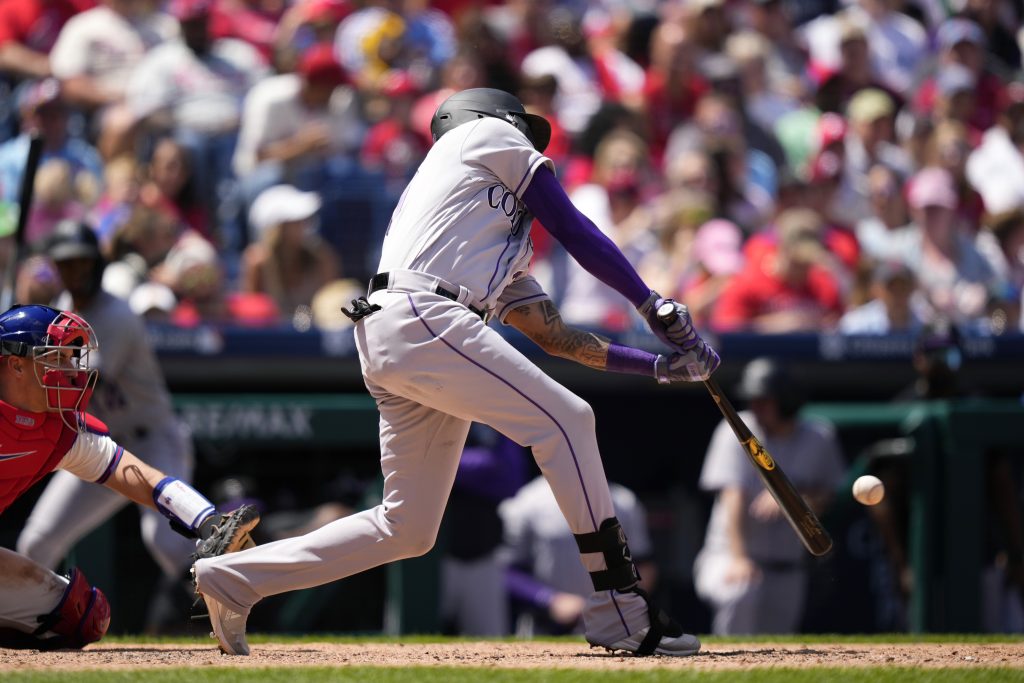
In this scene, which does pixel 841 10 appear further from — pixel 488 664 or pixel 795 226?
pixel 488 664

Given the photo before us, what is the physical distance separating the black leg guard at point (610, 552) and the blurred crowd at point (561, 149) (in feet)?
11.3

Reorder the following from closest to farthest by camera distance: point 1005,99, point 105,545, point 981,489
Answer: point 105,545 → point 981,489 → point 1005,99

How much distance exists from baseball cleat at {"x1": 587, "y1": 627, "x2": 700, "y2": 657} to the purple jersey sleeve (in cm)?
99

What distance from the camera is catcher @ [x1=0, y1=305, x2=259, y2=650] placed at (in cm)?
466

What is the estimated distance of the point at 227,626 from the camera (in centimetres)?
466

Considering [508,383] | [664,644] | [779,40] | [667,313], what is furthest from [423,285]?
[779,40]

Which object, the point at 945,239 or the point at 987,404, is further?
the point at 945,239

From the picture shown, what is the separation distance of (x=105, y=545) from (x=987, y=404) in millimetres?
4159

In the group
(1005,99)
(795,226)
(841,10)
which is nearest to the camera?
(795,226)

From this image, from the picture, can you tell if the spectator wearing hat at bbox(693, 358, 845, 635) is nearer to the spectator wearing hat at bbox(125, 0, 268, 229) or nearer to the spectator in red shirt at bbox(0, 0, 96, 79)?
the spectator wearing hat at bbox(125, 0, 268, 229)

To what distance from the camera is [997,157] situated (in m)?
11.2

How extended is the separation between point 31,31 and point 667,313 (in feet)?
23.6

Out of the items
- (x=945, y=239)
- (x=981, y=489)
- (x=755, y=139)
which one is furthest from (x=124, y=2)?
(x=981, y=489)

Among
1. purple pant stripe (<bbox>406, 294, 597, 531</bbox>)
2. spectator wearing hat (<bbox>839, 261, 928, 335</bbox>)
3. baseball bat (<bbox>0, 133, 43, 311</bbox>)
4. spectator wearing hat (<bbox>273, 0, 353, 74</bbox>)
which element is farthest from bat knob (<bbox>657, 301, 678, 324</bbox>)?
spectator wearing hat (<bbox>273, 0, 353, 74</bbox>)
